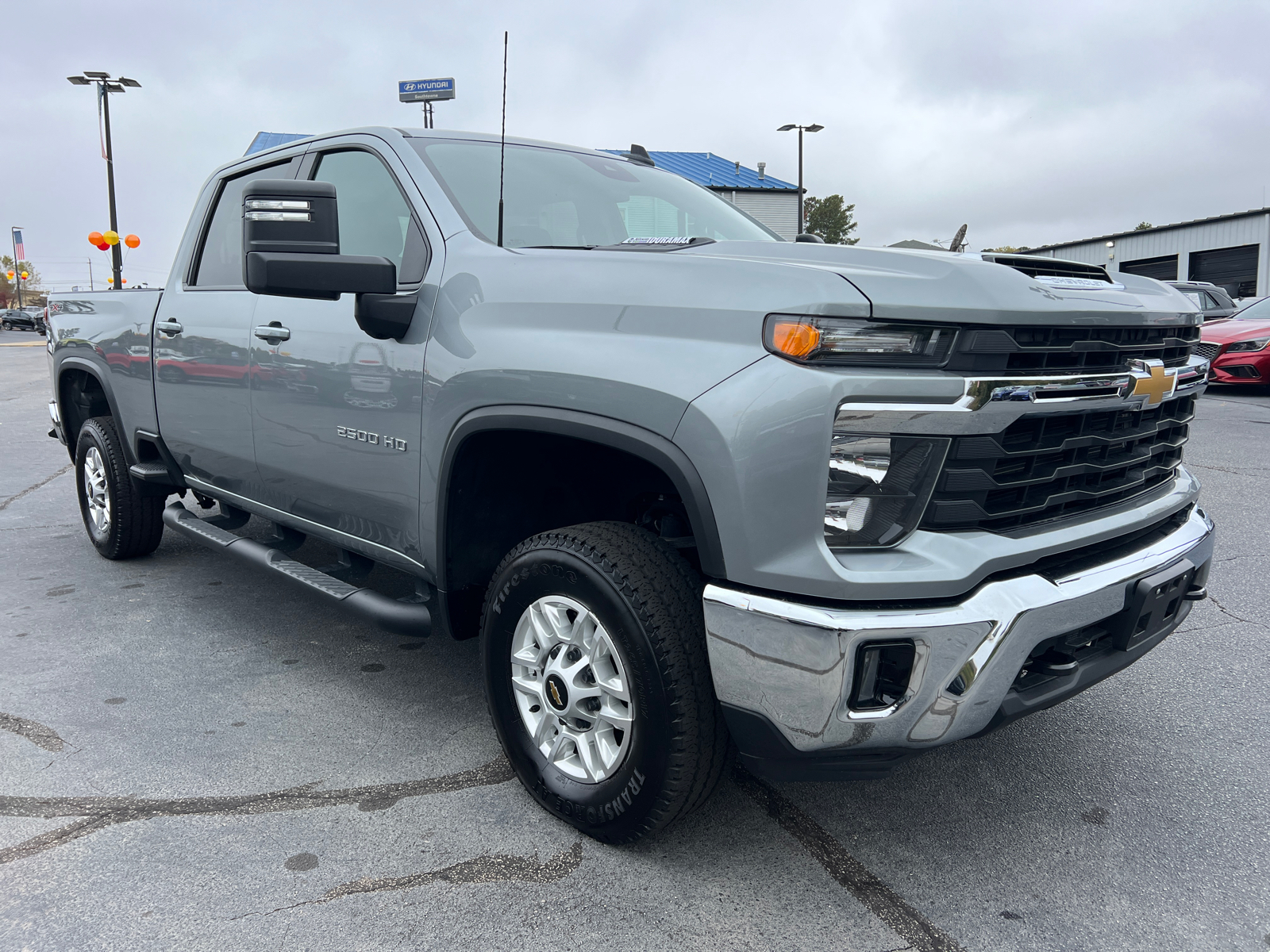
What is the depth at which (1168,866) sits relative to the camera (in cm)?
231

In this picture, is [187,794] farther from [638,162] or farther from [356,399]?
[638,162]

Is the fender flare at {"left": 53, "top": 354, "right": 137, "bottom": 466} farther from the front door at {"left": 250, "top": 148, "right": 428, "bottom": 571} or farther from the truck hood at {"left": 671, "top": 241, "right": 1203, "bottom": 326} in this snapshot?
the truck hood at {"left": 671, "top": 241, "right": 1203, "bottom": 326}

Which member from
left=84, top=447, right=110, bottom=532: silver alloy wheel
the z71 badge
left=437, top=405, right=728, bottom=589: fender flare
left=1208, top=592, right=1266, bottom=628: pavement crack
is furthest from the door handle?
left=1208, top=592, right=1266, bottom=628: pavement crack

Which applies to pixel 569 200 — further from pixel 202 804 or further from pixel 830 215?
pixel 830 215

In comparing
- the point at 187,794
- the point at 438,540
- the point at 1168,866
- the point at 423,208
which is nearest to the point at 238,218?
the point at 423,208

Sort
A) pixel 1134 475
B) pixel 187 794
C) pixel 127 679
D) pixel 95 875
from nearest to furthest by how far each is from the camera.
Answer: pixel 95 875, pixel 1134 475, pixel 187 794, pixel 127 679

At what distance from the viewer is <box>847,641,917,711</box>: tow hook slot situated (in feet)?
6.17

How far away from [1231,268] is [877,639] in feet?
116

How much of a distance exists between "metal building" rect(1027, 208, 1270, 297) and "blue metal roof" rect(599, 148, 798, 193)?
45.8ft

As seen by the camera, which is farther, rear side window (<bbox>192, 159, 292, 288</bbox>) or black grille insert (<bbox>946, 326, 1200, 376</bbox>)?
rear side window (<bbox>192, 159, 292, 288</bbox>)

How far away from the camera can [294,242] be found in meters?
2.46

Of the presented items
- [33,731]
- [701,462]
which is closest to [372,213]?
[701,462]

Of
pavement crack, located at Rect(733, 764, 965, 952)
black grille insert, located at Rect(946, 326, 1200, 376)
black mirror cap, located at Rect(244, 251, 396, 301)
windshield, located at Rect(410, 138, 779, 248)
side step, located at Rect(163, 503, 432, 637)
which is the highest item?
windshield, located at Rect(410, 138, 779, 248)

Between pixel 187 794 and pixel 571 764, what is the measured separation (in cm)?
111
